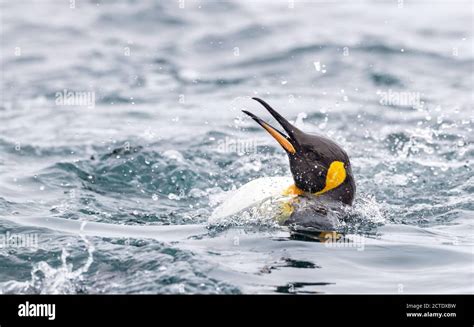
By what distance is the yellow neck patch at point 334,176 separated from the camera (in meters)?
9.14

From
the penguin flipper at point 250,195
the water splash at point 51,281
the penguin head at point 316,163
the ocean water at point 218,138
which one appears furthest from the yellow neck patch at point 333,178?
the water splash at point 51,281

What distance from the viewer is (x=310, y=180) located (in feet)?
30.2

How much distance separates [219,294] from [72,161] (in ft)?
18.7

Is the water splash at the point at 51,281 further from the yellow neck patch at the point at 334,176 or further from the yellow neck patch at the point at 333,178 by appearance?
the yellow neck patch at the point at 334,176

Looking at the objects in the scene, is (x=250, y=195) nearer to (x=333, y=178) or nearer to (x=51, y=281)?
(x=333, y=178)

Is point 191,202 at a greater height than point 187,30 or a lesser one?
lesser

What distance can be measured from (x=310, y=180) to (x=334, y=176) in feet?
0.85

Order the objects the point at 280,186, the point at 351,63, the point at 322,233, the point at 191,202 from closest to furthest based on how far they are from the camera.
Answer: the point at 322,233 → the point at 280,186 → the point at 191,202 → the point at 351,63

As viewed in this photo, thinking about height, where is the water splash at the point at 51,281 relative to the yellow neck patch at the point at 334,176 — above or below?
below

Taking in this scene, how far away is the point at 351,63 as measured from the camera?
1803 cm

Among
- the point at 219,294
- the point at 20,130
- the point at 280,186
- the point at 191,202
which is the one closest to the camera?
the point at 219,294

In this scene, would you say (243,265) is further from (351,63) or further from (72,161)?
(351,63)

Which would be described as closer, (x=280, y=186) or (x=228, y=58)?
(x=280, y=186)

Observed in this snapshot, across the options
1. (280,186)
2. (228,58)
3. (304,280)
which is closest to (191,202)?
(280,186)
